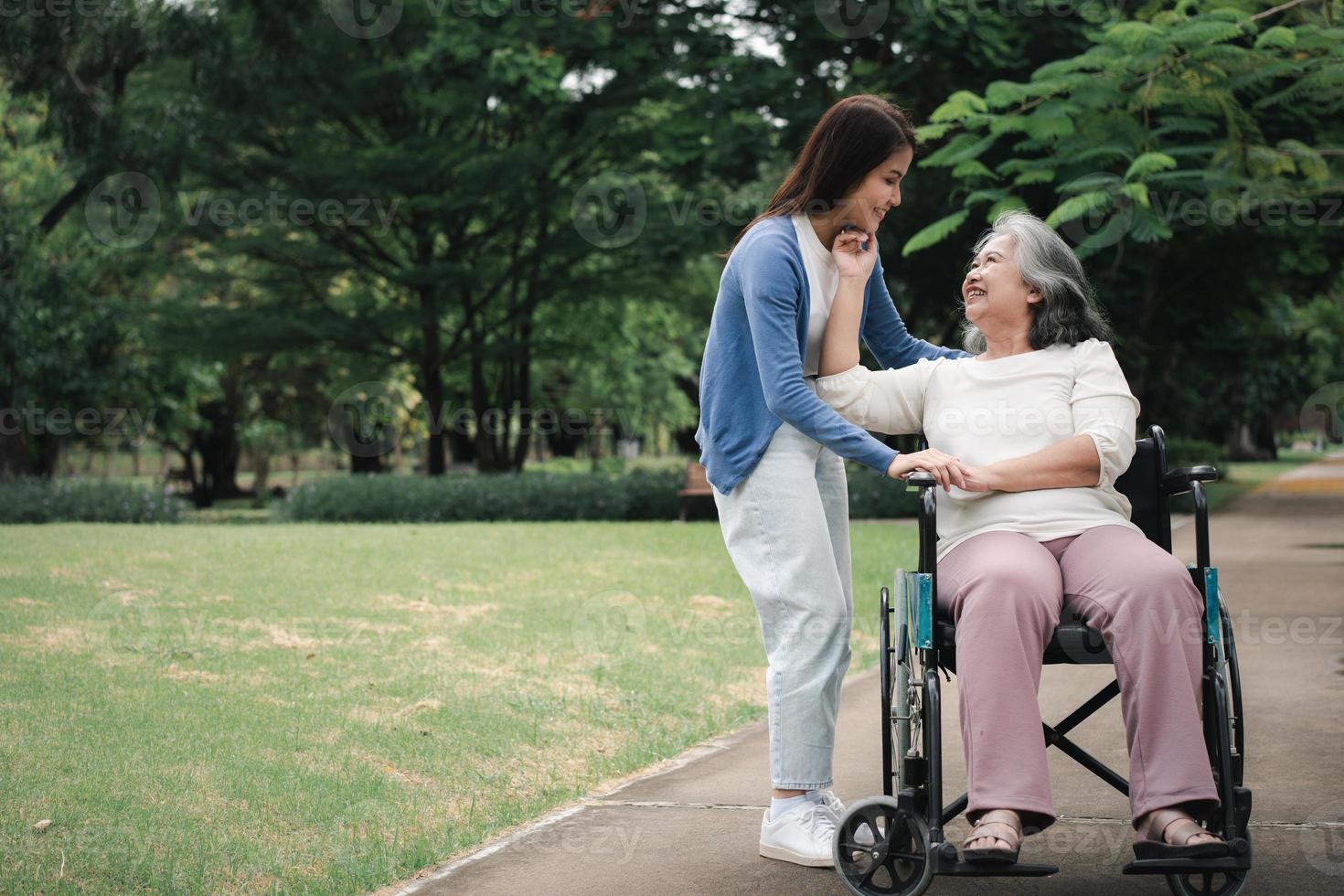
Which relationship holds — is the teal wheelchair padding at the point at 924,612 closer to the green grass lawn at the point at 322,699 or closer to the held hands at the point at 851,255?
the held hands at the point at 851,255

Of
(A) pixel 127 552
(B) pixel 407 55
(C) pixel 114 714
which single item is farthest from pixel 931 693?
(B) pixel 407 55

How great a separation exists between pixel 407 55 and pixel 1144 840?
67.5 ft

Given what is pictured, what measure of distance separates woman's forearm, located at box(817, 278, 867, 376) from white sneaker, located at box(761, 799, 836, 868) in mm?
1226

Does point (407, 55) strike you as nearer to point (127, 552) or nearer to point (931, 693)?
point (127, 552)

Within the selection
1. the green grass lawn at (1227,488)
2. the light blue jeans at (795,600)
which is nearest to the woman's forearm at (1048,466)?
the light blue jeans at (795,600)

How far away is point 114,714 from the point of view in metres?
5.55

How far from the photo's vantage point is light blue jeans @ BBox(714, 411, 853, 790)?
12.5ft

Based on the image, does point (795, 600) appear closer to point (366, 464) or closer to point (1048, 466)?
point (1048, 466)

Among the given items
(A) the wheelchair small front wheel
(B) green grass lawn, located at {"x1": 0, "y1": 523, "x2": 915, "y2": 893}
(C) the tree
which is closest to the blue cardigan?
(A) the wheelchair small front wheel

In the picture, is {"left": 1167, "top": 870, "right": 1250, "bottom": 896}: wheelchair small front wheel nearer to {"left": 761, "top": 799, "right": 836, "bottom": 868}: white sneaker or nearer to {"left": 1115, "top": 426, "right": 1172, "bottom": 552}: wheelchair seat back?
{"left": 761, "top": 799, "right": 836, "bottom": 868}: white sneaker

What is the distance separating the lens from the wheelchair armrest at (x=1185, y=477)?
11.8 ft

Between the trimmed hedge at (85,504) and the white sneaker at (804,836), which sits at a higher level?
the trimmed hedge at (85,504)

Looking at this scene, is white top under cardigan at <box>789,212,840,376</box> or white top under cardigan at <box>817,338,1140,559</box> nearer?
white top under cardigan at <box>817,338,1140,559</box>

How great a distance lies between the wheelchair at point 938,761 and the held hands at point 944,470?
0.12ft
